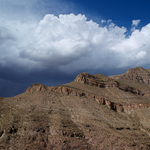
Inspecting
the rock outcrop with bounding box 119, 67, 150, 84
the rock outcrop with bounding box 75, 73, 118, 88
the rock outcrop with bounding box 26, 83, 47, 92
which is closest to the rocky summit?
the rock outcrop with bounding box 26, 83, 47, 92

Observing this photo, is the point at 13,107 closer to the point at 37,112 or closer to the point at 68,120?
the point at 37,112

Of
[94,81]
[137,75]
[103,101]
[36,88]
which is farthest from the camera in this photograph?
[137,75]

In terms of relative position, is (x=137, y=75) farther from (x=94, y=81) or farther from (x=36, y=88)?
(x=36, y=88)

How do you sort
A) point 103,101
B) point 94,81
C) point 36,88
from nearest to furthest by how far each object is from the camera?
point 36,88
point 103,101
point 94,81

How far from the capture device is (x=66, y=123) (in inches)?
1299

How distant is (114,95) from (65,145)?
47.7 meters

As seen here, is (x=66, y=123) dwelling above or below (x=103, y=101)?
below

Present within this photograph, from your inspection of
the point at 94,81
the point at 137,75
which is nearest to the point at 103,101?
the point at 94,81

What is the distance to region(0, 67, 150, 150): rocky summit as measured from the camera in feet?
84.2

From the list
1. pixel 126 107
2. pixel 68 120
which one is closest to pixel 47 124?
pixel 68 120

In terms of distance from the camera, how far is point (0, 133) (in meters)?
24.7

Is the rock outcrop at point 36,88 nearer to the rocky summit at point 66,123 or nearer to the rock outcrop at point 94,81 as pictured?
the rocky summit at point 66,123

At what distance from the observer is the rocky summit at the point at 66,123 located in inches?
1010

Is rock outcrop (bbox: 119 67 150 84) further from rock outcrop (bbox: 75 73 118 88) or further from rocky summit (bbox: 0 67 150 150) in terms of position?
rocky summit (bbox: 0 67 150 150)
